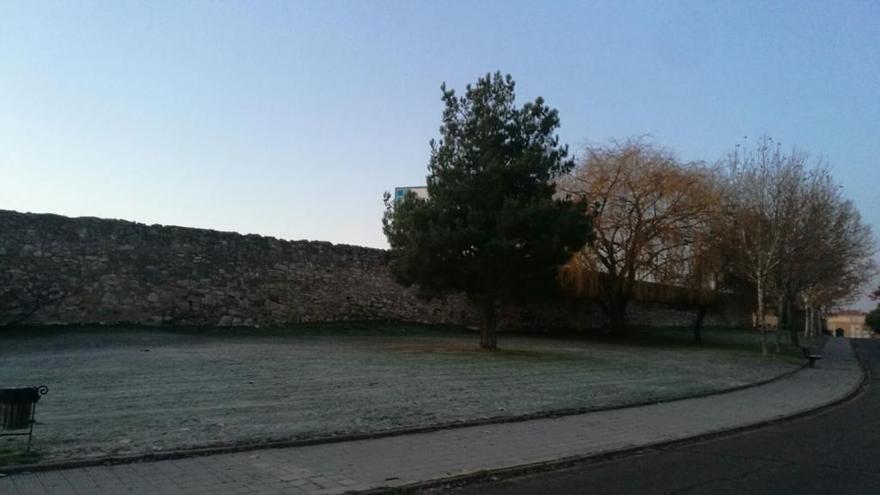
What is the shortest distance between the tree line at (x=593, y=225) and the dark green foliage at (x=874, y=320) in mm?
58482

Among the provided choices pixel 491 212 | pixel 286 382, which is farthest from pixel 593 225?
pixel 286 382

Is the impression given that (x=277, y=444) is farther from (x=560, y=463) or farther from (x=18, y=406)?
(x=560, y=463)

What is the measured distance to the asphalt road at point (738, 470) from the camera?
22.5 feet

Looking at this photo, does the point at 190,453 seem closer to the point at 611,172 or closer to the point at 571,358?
the point at 571,358

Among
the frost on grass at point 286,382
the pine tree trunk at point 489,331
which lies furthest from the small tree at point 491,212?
the frost on grass at point 286,382

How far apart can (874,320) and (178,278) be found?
9119 centimetres

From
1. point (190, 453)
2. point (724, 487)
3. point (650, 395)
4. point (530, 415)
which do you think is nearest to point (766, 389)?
point (650, 395)

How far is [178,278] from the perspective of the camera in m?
Result: 23.6

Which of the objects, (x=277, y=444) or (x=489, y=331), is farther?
(x=489, y=331)

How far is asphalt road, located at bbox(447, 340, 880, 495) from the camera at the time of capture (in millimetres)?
6844

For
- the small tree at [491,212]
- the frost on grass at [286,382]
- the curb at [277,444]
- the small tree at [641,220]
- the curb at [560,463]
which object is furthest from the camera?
the small tree at [641,220]

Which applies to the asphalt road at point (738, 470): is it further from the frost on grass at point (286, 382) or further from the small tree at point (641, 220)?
the small tree at point (641, 220)

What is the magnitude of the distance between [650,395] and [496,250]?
672 centimetres

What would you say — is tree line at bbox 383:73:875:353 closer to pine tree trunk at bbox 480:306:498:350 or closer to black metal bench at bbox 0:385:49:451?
pine tree trunk at bbox 480:306:498:350
